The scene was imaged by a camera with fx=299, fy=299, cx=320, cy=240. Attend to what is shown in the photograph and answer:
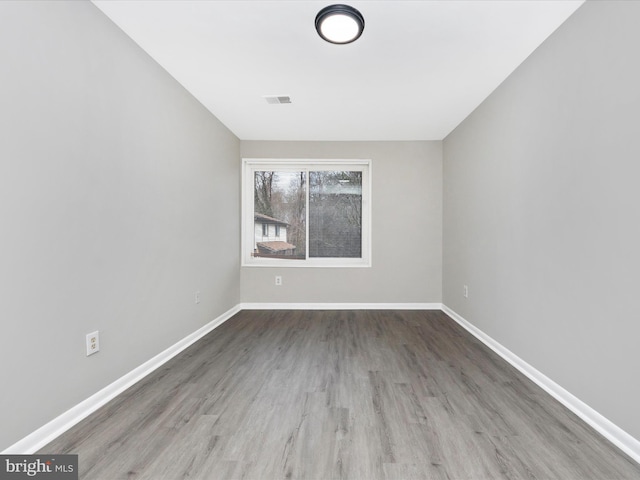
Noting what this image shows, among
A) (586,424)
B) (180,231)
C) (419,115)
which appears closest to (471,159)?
(419,115)

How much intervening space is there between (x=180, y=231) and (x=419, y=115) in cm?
283

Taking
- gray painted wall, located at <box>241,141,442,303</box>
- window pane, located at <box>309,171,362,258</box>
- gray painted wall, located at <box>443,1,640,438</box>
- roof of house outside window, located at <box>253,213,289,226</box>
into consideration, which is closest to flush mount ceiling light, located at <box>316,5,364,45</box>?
gray painted wall, located at <box>443,1,640,438</box>

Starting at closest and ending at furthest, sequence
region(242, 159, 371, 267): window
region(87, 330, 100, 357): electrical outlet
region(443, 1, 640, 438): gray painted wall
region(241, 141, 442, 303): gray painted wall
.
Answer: region(443, 1, 640, 438): gray painted wall → region(87, 330, 100, 357): electrical outlet → region(241, 141, 442, 303): gray painted wall → region(242, 159, 371, 267): window

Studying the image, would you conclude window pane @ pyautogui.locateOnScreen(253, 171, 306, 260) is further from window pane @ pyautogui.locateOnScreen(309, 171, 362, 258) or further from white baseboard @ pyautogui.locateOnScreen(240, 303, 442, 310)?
white baseboard @ pyautogui.locateOnScreen(240, 303, 442, 310)

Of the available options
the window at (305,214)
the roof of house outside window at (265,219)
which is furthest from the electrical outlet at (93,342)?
the roof of house outside window at (265,219)

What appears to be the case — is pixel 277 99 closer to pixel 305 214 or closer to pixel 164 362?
pixel 305 214

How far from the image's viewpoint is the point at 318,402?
1897 millimetres

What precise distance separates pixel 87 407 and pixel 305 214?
126 inches

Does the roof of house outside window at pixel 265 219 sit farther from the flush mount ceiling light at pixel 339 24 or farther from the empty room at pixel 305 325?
the flush mount ceiling light at pixel 339 24

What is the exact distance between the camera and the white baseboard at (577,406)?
1461 millimetres

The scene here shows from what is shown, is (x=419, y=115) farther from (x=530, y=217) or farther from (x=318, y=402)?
(x=318, y=402)

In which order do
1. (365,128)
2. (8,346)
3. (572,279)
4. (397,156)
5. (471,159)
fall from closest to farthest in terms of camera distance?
1. (8,346)
2. (572,279)
3. (471,159)
4. (365,128)
5. (397,156)

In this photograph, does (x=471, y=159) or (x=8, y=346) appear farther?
(x=471, y=159)

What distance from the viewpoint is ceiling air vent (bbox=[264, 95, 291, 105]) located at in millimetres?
2953
